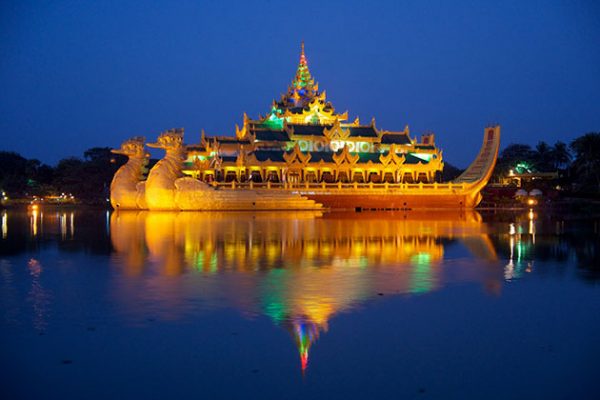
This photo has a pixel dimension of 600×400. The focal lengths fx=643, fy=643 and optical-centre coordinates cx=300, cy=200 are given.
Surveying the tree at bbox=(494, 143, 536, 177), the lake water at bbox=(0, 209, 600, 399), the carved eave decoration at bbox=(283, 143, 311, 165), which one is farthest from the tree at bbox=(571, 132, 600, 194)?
the lake water at bbox=(0, 209, 600, 399)

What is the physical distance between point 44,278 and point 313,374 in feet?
23.6

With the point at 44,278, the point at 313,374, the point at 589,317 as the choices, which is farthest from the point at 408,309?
the point at 44,278

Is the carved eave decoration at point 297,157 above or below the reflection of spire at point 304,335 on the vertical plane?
above

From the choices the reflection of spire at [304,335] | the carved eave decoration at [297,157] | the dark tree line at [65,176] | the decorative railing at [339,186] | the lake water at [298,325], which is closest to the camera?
the lake water at [298,325]

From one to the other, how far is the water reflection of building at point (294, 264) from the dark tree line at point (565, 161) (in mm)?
30168

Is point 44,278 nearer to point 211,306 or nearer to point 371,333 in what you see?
point 211,306

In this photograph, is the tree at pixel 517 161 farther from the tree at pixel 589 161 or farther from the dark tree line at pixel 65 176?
the dark tree line at pixel 65 176

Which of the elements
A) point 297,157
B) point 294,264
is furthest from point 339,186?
point 294,264

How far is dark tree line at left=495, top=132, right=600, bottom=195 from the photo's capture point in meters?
49.0

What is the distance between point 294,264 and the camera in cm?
1350

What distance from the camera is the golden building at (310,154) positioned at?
150ft

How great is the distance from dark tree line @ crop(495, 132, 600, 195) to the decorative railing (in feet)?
37.9

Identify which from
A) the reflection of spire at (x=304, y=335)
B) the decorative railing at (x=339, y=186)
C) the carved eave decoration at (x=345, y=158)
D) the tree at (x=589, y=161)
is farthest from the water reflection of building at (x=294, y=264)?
the tree at (x=589, y=161)

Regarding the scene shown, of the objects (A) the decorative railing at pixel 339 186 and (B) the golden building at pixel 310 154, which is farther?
(B) the golden building at pixel 310 154
